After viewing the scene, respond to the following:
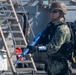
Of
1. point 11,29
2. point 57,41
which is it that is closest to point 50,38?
point 57,41

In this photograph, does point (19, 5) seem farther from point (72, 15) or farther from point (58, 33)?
point (58, 33)

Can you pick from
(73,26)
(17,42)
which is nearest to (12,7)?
(17,42)

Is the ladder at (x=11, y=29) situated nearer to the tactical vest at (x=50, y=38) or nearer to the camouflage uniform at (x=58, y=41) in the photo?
the tactical vest at (x=50, y=38)

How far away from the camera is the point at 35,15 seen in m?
9.12

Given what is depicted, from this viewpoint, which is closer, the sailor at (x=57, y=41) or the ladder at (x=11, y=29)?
the sailor at (x=57, y=41)

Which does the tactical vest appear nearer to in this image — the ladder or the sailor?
the sailor

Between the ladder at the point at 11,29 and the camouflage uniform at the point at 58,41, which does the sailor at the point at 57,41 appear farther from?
the ladder at the point at 11,29

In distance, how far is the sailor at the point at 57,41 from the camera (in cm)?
448

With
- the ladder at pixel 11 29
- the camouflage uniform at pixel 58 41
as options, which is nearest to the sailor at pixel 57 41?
the camouflage uniform at pixel 58 41

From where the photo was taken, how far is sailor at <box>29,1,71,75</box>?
448 centimetres

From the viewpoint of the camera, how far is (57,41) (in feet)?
14.6

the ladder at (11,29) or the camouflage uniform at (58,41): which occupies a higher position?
the camouflage uniform at (58,41)

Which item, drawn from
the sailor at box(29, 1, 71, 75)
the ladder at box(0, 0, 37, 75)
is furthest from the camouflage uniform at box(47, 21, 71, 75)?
the ladder at box(0, 0, 37, 75)

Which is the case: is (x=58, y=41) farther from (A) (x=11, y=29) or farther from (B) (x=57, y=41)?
(A) (x=11, y=29)
